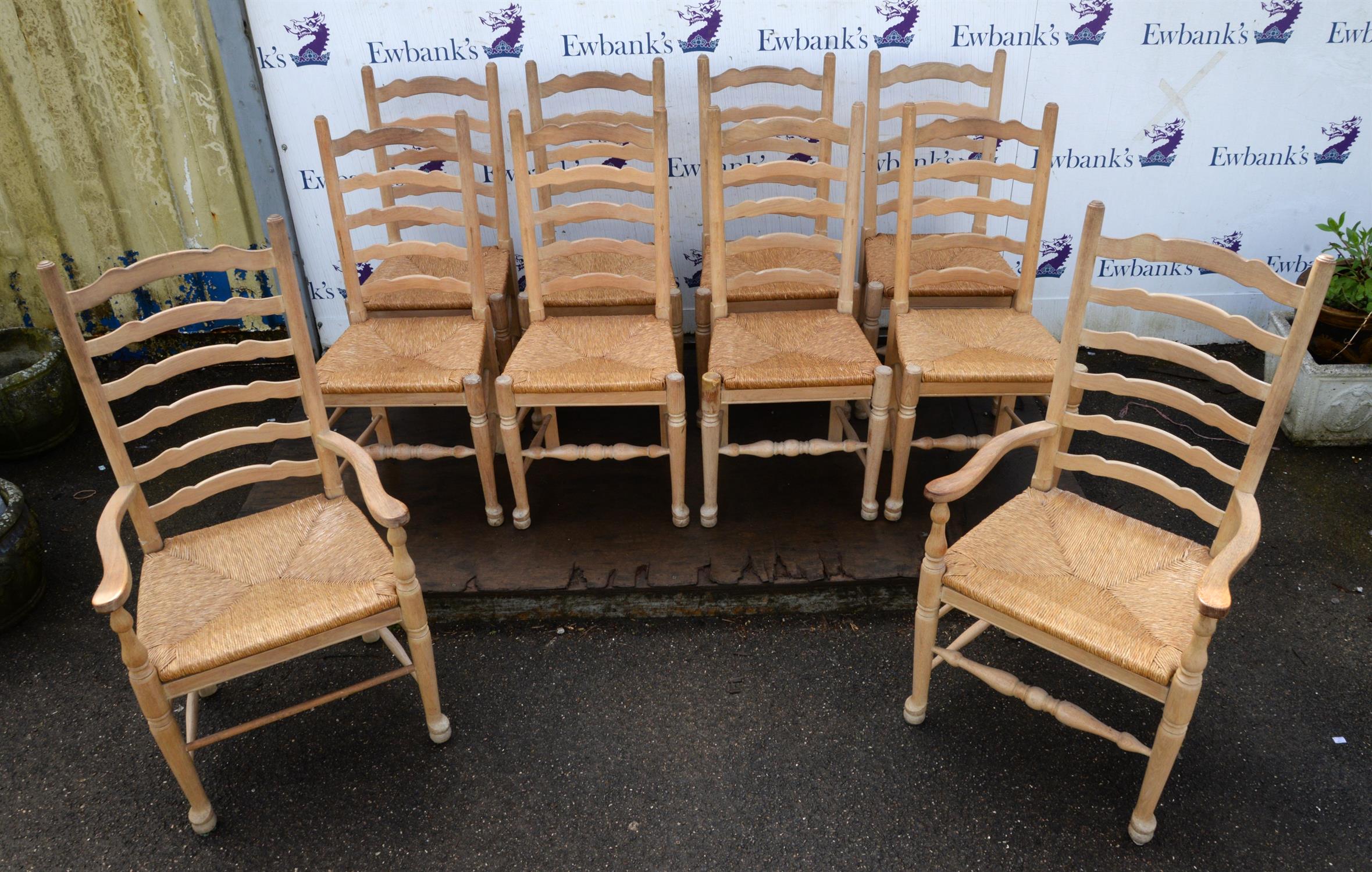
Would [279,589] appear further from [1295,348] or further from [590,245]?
[1295,348]

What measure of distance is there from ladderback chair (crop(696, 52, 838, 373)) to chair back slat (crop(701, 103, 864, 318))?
0.09 meters

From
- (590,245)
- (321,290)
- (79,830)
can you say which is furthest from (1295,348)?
(321,290)

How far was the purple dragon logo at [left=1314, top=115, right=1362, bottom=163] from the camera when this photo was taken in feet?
11.6

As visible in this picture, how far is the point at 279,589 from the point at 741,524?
1324 millimetres

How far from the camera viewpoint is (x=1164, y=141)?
11.7ft

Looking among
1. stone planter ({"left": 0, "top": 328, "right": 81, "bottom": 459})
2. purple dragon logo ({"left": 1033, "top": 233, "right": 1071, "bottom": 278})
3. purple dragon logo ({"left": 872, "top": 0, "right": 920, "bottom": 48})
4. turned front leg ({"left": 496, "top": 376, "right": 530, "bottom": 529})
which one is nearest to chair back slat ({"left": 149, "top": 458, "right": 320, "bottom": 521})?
turned front leg ({"left": 496, "top": 376, "right": 530, "bottom": 529})

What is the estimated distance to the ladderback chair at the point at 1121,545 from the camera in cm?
180

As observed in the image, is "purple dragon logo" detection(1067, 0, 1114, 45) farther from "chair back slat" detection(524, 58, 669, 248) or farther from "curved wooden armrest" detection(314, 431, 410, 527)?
"curved wooden armrest" detection(314, 431, 410, 527)

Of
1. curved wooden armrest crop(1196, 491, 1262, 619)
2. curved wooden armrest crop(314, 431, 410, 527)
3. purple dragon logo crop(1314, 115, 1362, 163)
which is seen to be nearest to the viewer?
curved wooden armrest crop(1196, 491, 1262, 619)

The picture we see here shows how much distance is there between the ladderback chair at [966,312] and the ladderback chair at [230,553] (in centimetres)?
148

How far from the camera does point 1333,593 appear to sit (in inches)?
104

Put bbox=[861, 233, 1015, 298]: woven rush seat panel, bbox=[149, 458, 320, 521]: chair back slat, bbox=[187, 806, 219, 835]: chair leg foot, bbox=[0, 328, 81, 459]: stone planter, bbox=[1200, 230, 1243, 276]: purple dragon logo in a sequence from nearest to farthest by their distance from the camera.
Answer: bbox=[187, 806, 219, 835]: chair leg foot < bbox=[149, 458, 320, 521]: chair back slat < bbox=[861, 233, 1015, 298]: woven rush seat panel < bbox=[0, 328, 81, 459]: stone planter < bbox=[1200, 230, 1243, 276]: purple dragon logo

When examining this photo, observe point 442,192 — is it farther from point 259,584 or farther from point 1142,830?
point 1142,830

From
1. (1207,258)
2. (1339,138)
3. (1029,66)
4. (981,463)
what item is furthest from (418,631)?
(1339,138)
